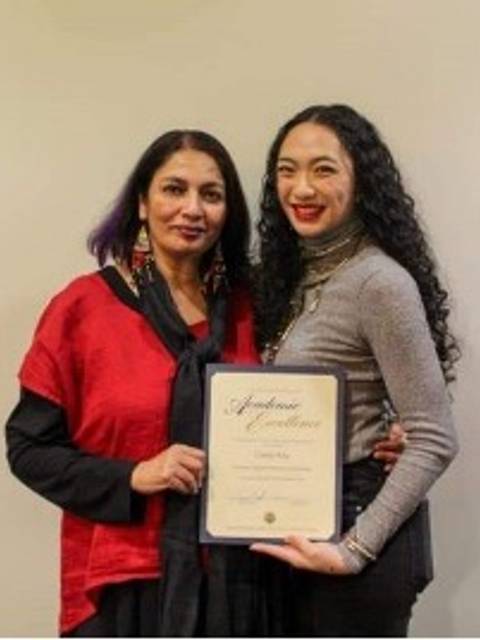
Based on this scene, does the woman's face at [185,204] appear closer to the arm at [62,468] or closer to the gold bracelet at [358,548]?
the arm at [62,468]

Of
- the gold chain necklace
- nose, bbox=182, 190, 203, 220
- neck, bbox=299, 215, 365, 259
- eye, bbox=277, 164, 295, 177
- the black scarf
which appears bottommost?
the black scarf

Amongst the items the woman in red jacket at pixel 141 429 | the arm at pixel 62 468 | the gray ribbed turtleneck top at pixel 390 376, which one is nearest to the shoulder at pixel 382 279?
the gray ribbed turtleneck top at pixel 390 376

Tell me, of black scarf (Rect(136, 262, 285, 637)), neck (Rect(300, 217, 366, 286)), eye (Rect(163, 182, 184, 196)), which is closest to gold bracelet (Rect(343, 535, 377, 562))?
→ black scarf (Rect(136, 262, 285, 637))

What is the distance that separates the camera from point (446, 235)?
1.88 meters

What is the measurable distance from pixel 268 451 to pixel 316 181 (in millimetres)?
451

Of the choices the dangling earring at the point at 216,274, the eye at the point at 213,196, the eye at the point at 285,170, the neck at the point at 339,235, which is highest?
the eye at the point at 285,170

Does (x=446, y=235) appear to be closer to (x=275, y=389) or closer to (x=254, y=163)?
(x=254, y=163)

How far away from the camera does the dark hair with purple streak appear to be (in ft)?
5.25

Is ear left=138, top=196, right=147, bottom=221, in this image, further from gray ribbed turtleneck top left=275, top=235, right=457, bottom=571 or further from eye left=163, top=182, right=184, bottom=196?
gray ribbed turtleneck top left=275, top=235, right=457, bottom=571

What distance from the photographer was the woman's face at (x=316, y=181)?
1477mm

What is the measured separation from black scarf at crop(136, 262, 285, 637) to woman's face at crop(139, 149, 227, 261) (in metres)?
0.12

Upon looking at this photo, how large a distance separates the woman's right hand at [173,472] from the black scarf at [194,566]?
0.13 feet

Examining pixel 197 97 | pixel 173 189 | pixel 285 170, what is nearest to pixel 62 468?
pixel 173 189

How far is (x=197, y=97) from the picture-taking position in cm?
185
